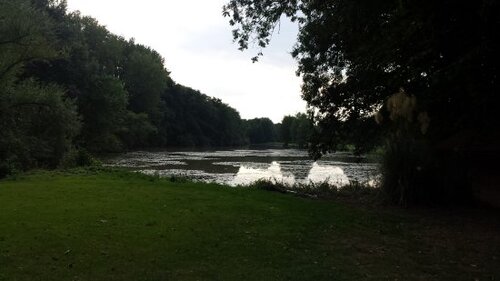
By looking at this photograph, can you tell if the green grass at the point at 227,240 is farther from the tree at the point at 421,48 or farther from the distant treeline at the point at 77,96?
the distant treeline at the point at 77,96

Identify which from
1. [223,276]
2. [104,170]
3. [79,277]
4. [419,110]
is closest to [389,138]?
[419,110]

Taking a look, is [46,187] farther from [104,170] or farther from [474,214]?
[474,214]

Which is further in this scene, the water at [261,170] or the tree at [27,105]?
the tree at [27,105]

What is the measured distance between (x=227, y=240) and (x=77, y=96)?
138 ft

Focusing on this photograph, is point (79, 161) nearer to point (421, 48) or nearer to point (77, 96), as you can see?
point (421, 48)

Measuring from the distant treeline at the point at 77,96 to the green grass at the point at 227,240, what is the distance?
36.9ft

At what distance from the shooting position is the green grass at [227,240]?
20.4 ft

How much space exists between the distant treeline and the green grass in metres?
11.2

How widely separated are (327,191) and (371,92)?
389 centimetres

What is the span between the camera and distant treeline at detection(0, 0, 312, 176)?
86.8ft

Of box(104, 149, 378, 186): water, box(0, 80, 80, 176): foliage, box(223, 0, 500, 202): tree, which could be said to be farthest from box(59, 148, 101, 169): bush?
box(223, 0, 500, 202): tree

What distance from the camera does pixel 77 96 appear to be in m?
46.2

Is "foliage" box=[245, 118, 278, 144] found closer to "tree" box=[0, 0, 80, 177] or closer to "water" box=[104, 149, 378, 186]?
"water" box=[104, 149, 378, 186]

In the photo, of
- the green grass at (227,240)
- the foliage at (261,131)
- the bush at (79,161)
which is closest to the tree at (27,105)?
the bush at (79,161)
